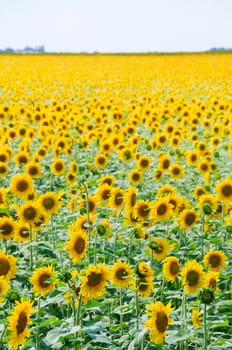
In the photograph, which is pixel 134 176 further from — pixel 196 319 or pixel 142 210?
pixel 196 319

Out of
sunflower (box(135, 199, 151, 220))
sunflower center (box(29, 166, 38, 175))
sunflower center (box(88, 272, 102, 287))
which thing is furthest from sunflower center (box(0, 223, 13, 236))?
sunflower center (box(29, 166, 38, 175))

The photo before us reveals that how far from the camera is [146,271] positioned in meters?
3.44

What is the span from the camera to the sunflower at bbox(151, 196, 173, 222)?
4.54 meters

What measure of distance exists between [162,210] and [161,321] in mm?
1704

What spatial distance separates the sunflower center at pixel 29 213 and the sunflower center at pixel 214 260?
1.30 metres

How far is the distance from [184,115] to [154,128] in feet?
3.06

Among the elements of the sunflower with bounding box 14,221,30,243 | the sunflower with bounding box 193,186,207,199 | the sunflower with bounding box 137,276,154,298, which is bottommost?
the sunflower with bounding box 14,221,30,243

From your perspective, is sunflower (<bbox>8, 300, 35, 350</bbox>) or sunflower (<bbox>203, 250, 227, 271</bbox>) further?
sunflower (<bbox>203, 250, 227, 271</bbox>)

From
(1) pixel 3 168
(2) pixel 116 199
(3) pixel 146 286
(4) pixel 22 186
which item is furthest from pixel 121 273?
(1) pixel 3 168

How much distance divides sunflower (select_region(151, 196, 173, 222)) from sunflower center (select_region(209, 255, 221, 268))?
24.5 inches

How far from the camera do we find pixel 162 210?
4.56 meters

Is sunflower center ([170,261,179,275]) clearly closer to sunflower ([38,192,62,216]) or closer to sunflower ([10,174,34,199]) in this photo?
sunflower ([38,192,62,216])

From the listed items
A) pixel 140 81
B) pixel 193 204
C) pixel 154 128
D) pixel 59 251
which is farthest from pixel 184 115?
pixel 140 81

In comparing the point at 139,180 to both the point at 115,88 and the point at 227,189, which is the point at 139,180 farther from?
the point at 115,88
